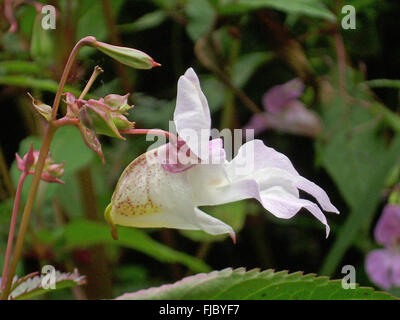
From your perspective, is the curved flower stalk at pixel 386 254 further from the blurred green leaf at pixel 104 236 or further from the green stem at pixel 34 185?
the green stem at pixel 34 185

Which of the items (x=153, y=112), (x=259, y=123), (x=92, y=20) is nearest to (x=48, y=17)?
(x=92, y=20)

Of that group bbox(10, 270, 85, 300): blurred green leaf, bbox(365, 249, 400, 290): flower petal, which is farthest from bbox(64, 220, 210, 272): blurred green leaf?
bbox(365, 249, 400, 290): flower petal

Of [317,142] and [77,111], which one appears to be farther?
[317,142]

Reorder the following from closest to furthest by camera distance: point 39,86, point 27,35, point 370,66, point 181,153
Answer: point 181,153 < point 39,86 < point 27,35 < point 370,66

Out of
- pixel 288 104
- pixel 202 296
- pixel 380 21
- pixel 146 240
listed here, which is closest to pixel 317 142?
pixel 288 104

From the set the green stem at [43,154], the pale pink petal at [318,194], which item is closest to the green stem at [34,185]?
the green stem at [43,154]

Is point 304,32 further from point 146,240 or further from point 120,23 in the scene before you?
point 146,240
